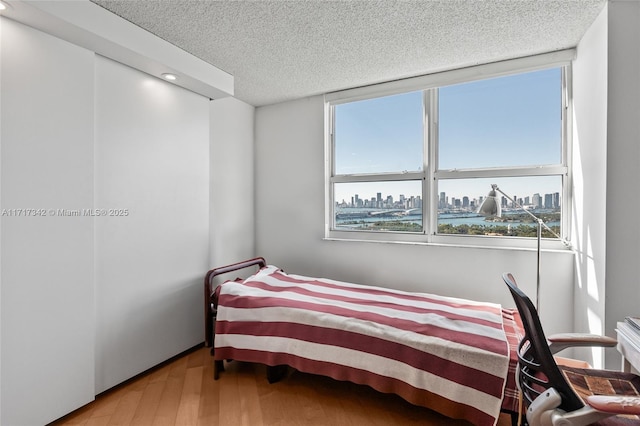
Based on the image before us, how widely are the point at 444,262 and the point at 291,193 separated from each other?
1789 mm

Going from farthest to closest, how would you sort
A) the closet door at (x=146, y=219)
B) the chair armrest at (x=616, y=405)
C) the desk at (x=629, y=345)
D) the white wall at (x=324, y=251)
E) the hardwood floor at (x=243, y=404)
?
the white wall at (x=324, y=251) < the closet door at (x=146, y=219) < the hardwood floor at (x=243, y=404) < the desk at (x=629, y=345) < the chair armrest at (x=616, y=405)

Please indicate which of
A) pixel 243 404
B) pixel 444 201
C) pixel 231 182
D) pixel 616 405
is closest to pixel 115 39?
pixel 231 182

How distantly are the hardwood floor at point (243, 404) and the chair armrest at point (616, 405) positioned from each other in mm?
1024

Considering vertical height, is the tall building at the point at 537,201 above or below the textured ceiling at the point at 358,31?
below

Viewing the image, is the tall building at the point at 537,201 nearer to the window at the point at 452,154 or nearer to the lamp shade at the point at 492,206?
the window at the point at 452,154

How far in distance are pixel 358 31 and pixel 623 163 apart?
181cm

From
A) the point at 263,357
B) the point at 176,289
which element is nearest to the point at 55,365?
the point at 176,289

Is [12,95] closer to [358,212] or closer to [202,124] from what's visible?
[202,124]

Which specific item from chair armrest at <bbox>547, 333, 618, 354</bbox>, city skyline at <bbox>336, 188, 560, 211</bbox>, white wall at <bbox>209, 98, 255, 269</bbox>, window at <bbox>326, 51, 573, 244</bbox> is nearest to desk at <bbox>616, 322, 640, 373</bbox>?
chair armrest at <bbox>547, 333, 618, 354</bbox>

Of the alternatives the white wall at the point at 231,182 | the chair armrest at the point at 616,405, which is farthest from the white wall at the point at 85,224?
the chair armrest at the point at 616,405

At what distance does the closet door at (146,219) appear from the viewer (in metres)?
2.11

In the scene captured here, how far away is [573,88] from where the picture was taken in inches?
93.9

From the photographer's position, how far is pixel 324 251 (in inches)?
133

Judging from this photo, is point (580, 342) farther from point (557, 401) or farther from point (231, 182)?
point (231, 182)
